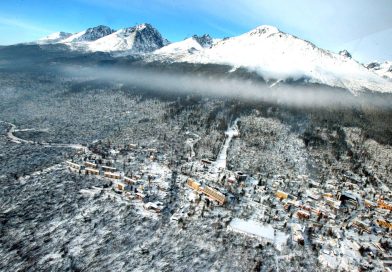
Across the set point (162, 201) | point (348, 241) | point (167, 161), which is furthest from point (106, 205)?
point (348, 241)

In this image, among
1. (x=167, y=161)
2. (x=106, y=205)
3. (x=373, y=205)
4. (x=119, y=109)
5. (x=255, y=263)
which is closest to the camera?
(x=255, y=263)

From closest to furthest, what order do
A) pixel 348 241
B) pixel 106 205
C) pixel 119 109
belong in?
1. pixel 348 241
2. pixel 106 205
3. pixel 119 109

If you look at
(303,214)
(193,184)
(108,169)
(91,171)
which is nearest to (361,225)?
(303,214)

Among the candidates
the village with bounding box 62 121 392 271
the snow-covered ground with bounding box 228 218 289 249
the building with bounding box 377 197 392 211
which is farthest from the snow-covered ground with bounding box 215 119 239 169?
the building with bounding box 377 197 392 211

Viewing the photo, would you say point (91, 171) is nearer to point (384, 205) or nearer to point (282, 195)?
point (282, 195)

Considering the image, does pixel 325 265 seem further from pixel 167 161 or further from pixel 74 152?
pixel 74 152
